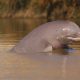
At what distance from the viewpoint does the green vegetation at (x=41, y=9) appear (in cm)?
1644

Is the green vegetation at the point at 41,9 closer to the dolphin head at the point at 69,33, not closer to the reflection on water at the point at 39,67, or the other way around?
the dolphin head at the point at 69,33

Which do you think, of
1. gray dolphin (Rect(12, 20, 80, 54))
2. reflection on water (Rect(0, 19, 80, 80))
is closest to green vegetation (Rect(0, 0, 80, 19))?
gray dolphin (Rect(12, 20, 80, 54))

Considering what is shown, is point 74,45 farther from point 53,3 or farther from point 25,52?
point 53,3

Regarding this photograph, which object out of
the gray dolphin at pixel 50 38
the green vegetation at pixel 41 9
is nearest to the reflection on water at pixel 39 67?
the gray dolphin at pixel 50 38

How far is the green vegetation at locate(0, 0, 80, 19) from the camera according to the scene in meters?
16.4

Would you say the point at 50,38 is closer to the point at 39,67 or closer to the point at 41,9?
the point at 39,67

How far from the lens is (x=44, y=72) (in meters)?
3.41

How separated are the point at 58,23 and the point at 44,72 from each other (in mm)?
1559

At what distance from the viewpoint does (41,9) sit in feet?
56.6

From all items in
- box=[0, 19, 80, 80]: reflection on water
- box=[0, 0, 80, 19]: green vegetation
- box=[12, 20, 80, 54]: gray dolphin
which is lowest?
box=[0, 0, 80, 19]: green vegetation

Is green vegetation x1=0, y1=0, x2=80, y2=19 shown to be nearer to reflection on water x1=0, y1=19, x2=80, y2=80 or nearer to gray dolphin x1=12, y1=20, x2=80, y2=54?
gray dolphin x1=12, y1=20, x2=80, y2=54

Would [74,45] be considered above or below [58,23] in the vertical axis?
below

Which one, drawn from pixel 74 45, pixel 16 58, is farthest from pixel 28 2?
pixel 16 58

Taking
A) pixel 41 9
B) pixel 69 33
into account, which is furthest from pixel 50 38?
pixel 41 9
